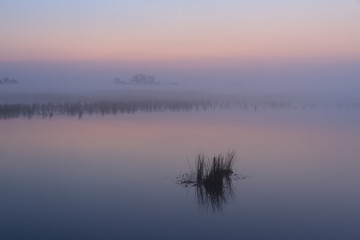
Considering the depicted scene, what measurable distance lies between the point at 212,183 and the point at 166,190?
32.5 inches

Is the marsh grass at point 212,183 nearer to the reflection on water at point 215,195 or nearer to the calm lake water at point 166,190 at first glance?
the reflection on water at point 215,195

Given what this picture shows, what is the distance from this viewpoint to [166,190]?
7.54 meters

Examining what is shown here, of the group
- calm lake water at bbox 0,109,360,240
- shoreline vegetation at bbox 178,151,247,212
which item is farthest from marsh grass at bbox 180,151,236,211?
calm lake water at bbox 0,109,360,240

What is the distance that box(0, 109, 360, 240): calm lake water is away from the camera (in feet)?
18.8

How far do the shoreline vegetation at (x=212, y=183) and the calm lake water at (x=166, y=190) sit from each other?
9cm

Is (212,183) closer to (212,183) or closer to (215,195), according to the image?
(212,183)

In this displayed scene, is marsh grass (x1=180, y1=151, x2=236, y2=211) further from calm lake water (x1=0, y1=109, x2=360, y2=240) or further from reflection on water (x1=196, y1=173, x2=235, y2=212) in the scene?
calm lake water (x1=0, y1=109, x2=360, y2=240)

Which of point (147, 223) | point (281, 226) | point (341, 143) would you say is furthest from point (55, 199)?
point (341, 143)

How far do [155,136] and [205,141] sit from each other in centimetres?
214

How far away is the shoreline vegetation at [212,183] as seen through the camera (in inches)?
272

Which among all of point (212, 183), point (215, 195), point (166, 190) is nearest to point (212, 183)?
point (212, 183)

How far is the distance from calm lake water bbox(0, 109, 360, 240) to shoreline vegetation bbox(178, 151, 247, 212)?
0.31ft

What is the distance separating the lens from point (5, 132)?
15.6 m

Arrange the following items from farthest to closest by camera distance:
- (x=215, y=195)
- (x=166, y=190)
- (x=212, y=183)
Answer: (x=212, y=183) → (x=166, y=190) → (x=215, y=195)
